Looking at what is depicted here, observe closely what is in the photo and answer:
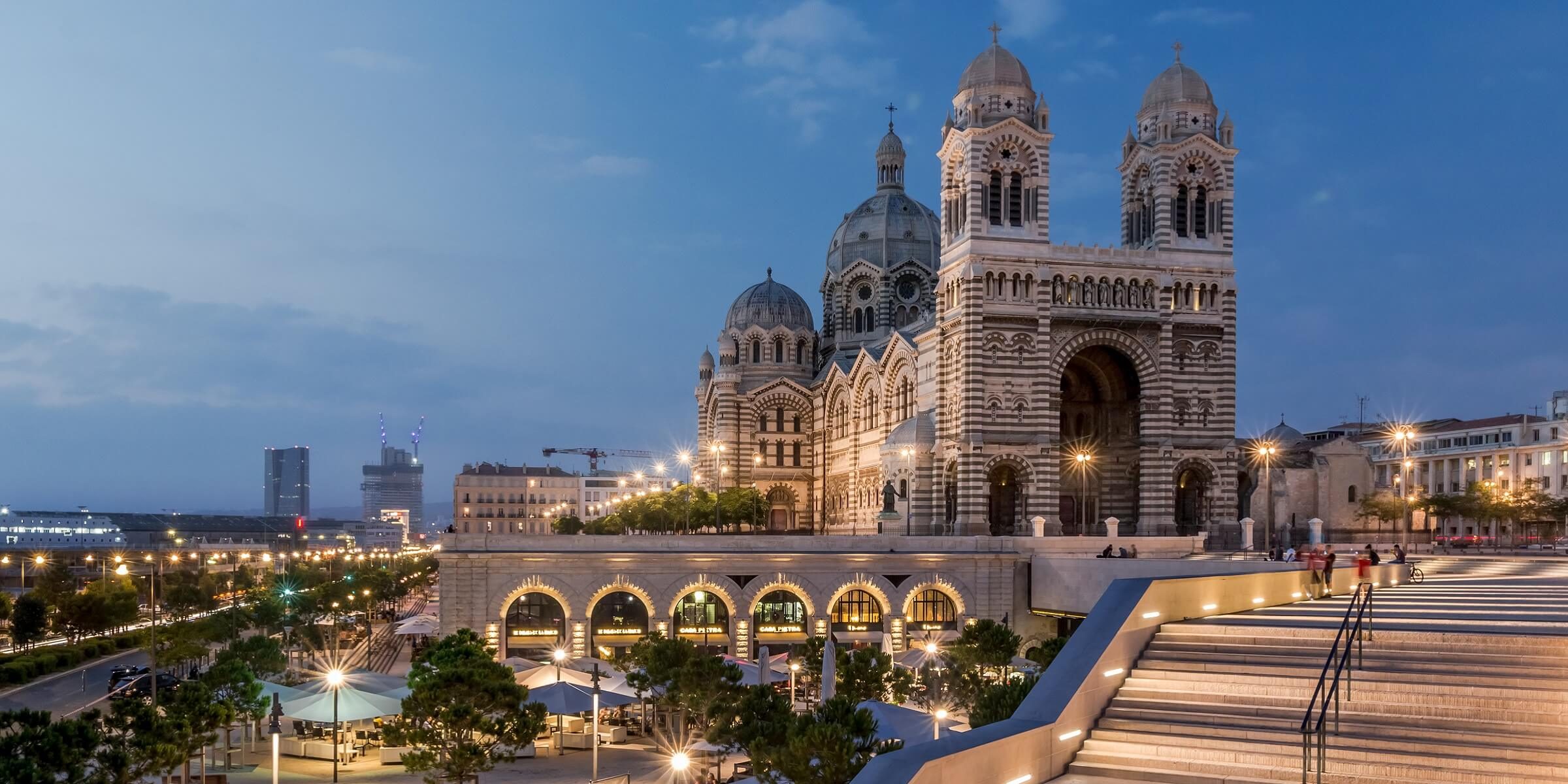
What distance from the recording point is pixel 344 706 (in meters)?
37.5

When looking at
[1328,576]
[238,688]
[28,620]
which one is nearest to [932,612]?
[238,688]

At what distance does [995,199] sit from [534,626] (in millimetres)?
31863

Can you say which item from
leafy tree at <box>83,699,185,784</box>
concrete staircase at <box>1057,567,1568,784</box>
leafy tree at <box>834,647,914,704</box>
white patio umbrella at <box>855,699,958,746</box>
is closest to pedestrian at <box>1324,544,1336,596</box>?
concrete staircase at <box>1057,567,1568,784</box>

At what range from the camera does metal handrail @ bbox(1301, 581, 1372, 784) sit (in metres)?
15.6

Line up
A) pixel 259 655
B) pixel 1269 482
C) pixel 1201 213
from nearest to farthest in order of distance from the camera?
1. pixel 259 655
2. pixel 1269 482
3. pixel 1201 213

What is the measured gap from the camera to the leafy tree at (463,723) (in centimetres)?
3120

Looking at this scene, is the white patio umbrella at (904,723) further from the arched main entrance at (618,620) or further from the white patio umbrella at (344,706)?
the arched main entrance at (618,620)

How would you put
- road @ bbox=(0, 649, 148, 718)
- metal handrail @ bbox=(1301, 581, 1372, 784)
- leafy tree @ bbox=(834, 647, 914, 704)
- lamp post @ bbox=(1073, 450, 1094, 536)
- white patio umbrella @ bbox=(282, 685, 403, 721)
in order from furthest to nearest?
lamp post @ bbox=(1073, 450, 1094, 536)
road @ bbox=(0, 649, 148, 718)
white patio umbrella @ bbox=(282, 685, 403, 721)
leafy tree @ bbox=(834, 647, 914, 704)
metal handrail @ bbox=(1301, 581, 1372, 784)

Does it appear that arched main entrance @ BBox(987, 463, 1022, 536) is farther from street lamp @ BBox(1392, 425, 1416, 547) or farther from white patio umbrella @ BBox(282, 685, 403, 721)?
white patio umbrella @ BBox(282, 685, 403, 721)

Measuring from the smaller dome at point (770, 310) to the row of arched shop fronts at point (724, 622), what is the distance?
45.0 metres

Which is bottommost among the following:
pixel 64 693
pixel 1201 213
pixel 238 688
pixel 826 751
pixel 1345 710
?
pixel 64 693

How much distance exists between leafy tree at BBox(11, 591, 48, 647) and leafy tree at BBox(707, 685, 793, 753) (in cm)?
5265

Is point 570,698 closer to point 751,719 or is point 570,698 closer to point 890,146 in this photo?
point 751,719

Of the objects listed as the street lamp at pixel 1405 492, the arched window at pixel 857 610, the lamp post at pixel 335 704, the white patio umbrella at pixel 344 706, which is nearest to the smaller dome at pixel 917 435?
the arched window at pixel 857 610
